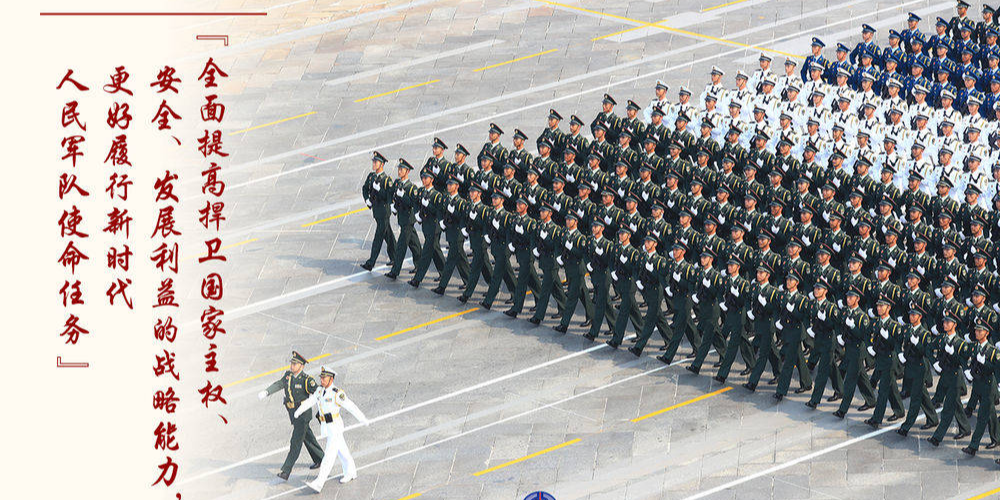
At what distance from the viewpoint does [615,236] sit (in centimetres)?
2733

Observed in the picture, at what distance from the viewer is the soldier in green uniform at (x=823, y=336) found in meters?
24.1

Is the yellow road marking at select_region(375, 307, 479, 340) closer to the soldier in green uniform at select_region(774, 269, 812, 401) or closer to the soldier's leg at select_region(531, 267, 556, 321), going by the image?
the soldier's leg at select_region(531, 267, 556, 321)

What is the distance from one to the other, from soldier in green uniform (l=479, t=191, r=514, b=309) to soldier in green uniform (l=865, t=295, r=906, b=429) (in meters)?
6.30

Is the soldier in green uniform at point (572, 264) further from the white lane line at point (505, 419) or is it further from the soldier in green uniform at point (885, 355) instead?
the soldier in green uniform at point (885, 355)

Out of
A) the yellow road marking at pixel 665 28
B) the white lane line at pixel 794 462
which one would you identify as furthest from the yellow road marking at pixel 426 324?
the yellow road marking at pixel 665 28

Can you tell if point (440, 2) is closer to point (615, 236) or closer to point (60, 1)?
point (615, 236)

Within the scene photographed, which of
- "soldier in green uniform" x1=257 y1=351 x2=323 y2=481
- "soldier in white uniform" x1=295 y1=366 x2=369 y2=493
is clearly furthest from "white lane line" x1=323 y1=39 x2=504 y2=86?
"soldier in white uniform" x1=295 y1=366 x2=369 y2=493

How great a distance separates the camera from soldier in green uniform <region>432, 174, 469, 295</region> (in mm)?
28391

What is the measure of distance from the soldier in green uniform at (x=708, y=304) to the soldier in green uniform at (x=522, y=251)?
300cm

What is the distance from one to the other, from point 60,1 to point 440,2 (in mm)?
24722

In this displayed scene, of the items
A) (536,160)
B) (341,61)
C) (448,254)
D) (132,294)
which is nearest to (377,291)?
(448,254)

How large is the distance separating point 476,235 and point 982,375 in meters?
8.77

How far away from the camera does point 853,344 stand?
945 inches

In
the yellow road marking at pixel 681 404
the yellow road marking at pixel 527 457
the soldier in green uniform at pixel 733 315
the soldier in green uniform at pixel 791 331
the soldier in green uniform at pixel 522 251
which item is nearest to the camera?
the yellow road marking at pixel 527 457
